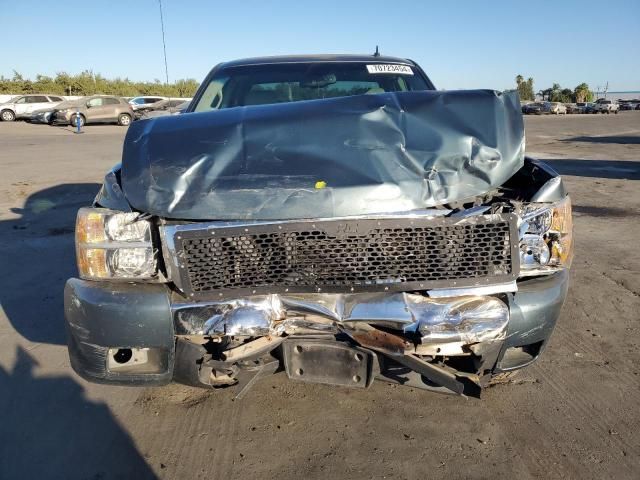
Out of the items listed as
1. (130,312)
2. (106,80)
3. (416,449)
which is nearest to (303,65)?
(130,312)

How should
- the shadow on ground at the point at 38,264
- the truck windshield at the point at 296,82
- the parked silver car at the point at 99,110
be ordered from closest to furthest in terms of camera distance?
the shadow on ground at the point at 38,264, the truck windshield at the point at 296,82, the parked silver car at the point at 99,110

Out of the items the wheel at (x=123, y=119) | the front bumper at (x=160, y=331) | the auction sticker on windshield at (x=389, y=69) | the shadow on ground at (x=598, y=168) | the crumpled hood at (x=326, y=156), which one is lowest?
the wheel at (x=123, y=119)

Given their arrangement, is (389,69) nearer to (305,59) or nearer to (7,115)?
(305,59)

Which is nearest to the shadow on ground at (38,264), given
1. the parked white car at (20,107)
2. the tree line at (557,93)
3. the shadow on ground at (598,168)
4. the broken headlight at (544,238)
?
the broken headlight at (544,238)

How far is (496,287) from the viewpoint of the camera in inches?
88.3

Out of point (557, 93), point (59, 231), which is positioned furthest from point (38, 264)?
point (557, 93)

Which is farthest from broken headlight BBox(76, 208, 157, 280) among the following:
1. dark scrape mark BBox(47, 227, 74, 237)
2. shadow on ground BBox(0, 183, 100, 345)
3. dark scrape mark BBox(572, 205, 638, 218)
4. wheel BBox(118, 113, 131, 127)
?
wheel BBox(118, 113, 131, 127)

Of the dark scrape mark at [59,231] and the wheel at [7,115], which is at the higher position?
the dark scrape mark at [59,231]

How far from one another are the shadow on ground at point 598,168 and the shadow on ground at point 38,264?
9689 mm

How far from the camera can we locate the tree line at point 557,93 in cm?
8281

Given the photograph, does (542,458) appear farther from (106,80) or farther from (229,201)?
(106,80)

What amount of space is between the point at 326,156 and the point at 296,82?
187 centimetres

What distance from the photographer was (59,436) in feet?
8.25

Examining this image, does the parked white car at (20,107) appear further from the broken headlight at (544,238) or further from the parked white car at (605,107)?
the parked white car at (605,107)
